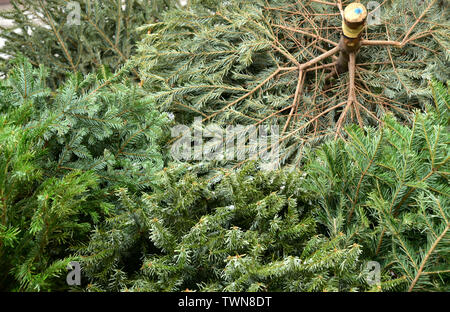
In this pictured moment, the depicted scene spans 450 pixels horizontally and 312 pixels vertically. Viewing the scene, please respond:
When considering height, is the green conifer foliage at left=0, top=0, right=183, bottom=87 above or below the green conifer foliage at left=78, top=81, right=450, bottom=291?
above

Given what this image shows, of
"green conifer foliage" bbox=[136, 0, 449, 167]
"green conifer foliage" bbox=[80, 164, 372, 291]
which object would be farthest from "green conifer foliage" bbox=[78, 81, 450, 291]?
"green conifer foliage" bbox=[136, 0, 449, 167]

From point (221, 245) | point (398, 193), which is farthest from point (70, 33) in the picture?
point (398, 193)

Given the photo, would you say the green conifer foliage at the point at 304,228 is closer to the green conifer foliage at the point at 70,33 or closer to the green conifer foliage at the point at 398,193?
the green conifer foliage at the point at 398,193

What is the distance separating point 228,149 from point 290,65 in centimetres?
35

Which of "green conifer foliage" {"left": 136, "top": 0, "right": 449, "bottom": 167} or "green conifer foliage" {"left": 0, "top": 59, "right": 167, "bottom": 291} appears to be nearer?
"green conifer foliage" {"left": 0, "top": 59, "right": 167, "bottom": 291}

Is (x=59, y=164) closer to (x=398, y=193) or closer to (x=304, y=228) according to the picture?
(x=304, y=228)

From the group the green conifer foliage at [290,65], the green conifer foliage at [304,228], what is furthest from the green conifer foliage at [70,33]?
the green conifer foliage at [304,228]

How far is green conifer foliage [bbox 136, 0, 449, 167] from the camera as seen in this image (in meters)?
1.06

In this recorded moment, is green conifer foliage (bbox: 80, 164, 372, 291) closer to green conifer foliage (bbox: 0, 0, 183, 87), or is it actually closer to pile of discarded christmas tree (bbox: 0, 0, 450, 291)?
pile of discarded christmas tree (bbox: 0, 0, 450, 291)

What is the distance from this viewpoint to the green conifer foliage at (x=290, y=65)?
1062mm

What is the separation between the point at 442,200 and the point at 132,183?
0.61m

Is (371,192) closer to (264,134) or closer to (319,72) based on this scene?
(264,134)

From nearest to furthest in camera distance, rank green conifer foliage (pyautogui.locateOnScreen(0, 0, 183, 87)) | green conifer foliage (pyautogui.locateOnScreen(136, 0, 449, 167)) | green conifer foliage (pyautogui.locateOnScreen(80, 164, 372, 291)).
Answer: green conifer foliage (pyautogui.locateOnScreen(80, 164, 372, 291))
green conifer foliage (pyautogui.locateOnScreen(136, 0, 449, 167))
green conifer foliage (pyautogui.locateOnScreen(0, 0, 183, 87))

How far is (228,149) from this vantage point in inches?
40.0
